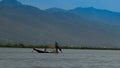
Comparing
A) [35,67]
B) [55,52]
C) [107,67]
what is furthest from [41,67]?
[55,52]

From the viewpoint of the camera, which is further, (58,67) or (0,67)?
(58,67)

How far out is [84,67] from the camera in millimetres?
62875

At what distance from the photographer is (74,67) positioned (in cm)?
6206

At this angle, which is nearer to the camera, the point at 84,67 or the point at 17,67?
the point at 17,67

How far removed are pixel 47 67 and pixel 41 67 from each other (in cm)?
121

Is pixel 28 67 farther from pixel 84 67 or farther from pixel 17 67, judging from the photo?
pixel 84 67

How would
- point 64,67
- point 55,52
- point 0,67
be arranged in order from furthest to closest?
point 55,52
point 64,67
point 0,67

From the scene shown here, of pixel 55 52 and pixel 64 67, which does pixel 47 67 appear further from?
pixel 55 52

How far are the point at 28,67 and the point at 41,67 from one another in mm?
2020

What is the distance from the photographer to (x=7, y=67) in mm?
58062

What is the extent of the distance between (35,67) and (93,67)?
7998mm

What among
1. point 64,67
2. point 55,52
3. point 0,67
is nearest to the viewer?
point 0,67

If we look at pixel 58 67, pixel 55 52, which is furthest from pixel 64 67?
pixel 55 52

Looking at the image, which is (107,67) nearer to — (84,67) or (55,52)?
(84,67)
